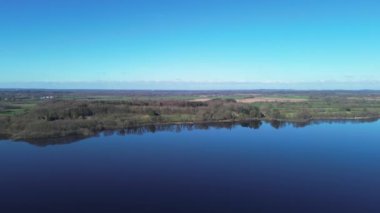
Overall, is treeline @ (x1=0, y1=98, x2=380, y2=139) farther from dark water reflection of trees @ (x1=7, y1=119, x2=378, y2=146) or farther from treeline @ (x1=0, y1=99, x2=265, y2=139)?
dark water reflection of trees @ (x1=7, y1=119, x2=378, y2=146)

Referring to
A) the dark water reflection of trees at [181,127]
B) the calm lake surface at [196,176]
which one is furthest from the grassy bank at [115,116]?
the calm lake surface at [196,176]

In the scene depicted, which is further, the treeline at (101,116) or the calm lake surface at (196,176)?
the treeline at (101,116)

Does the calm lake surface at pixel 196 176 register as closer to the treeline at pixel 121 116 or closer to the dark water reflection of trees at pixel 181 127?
the dark water reflection of trees at pixel 181 127

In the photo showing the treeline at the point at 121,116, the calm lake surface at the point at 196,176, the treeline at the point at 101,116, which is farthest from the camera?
the treeline at the point at 121,116

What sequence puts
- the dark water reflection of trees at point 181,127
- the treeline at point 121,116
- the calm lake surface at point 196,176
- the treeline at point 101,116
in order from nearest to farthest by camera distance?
1. the calm lake surface at point 196,176
2. the dark water reflection of trees at point 181,127
3. the treeline at point 101,116
4. the treeline at point 121,116

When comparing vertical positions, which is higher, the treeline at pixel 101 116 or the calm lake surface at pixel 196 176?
the treeline at pixel 101 116

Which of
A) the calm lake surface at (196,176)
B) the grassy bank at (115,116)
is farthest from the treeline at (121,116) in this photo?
the calm lake surface at (196,176)

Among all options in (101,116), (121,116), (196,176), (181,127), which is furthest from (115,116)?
(196,176)

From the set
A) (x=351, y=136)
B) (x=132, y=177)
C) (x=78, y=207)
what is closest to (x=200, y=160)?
(x=132, y=177)
